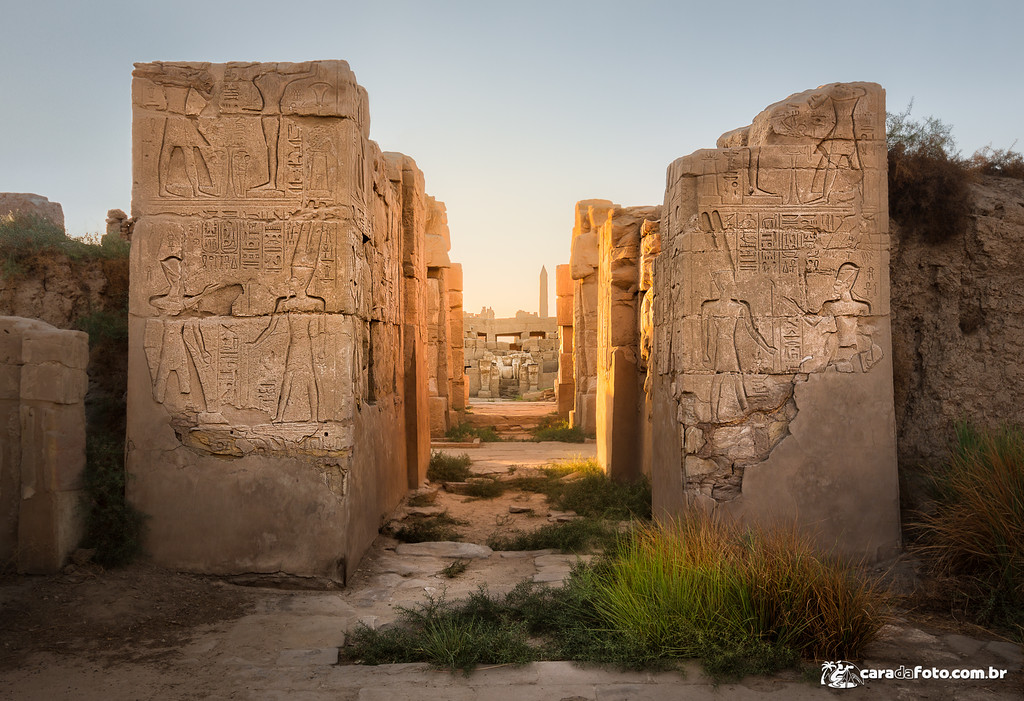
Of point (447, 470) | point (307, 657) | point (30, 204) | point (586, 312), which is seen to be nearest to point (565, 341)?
point (586, 312)

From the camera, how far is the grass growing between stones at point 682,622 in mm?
3658

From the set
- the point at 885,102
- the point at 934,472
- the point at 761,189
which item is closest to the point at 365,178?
the point at 761,189

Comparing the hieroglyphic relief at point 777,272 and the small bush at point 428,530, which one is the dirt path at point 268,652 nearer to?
the small bush at point 428,530

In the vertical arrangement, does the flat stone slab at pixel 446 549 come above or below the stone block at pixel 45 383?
below

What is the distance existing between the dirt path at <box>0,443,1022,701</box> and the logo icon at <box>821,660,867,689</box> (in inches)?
2.4

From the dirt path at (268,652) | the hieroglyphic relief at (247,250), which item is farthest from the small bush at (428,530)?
the hieroglyphic relief at (247,250)

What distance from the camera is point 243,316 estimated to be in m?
5.04

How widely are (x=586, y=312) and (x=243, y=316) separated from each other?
952cm

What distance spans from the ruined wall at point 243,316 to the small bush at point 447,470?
4190mm

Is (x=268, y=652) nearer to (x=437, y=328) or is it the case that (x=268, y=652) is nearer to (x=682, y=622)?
(x=682, y=622)

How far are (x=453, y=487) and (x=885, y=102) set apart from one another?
603cm

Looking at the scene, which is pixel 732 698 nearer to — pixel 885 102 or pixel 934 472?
pixel 934 472

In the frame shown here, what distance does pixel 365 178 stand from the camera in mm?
5660

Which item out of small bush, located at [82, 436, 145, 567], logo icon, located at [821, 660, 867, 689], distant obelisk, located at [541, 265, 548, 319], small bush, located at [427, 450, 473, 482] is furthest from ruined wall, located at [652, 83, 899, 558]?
distant obelisk, located at [541, 265, 548, 319]
